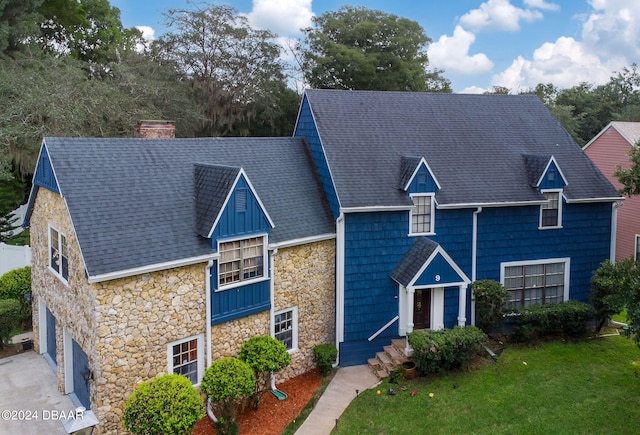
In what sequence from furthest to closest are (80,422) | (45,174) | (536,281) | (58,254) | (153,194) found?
(536,281) < (58,254) < (45,174) < (153,194) < (80,422)

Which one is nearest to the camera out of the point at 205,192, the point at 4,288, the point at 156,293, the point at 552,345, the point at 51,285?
the point at 156,293

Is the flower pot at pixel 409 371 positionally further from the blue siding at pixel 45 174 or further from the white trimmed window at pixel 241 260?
the blue siding at pixel 45 174

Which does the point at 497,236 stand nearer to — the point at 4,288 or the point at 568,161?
the point at 568,161

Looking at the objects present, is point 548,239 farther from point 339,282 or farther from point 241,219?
point 241,219

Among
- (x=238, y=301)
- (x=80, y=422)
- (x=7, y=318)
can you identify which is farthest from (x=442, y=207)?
(x=7, y=318)

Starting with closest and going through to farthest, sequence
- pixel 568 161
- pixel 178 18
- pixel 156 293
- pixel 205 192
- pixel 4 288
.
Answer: pixel 156 293
pixel 205 192
pixel 4 288
pixel 568 161
pixel 178 18

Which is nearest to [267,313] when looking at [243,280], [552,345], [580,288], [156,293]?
[243,280]
